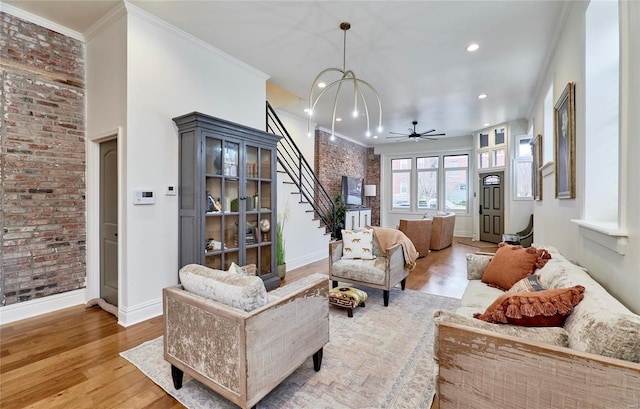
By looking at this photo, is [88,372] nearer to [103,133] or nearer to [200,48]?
[103,133]

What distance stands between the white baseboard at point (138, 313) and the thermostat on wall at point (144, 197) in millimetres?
1052

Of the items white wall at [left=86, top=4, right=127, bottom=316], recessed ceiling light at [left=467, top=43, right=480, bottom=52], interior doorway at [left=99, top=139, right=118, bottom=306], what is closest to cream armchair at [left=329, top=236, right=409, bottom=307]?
white wall at [left=86, top=4, right=127, bottom=316]

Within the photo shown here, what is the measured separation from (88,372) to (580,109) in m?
4.29

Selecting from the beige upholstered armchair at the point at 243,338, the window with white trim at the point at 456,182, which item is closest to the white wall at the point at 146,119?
the beige upholstered armchair at the point at 243,338

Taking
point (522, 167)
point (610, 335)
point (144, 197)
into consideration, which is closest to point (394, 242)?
point (610, 335)

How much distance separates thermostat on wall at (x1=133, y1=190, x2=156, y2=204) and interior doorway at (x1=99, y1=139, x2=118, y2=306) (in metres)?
0.45

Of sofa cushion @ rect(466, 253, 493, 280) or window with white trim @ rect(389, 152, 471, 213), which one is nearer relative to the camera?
sofa cushion @ rect(466, 253, 493, 280)

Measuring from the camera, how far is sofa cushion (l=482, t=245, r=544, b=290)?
237 centimetres

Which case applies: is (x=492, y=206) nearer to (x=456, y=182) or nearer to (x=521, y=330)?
(x=456, y=182)

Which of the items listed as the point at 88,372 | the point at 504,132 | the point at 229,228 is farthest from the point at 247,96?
the point at 504,132

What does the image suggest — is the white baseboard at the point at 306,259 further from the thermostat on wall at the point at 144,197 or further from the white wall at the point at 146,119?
the thermostat on wall at the point at 144,197

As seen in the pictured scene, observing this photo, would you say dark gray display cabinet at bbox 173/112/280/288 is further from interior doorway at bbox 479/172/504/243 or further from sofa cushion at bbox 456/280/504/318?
interior doorway at bbox 479/172/504/243

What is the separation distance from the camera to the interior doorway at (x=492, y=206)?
25.6ft

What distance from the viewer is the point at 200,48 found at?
11.4 ft
